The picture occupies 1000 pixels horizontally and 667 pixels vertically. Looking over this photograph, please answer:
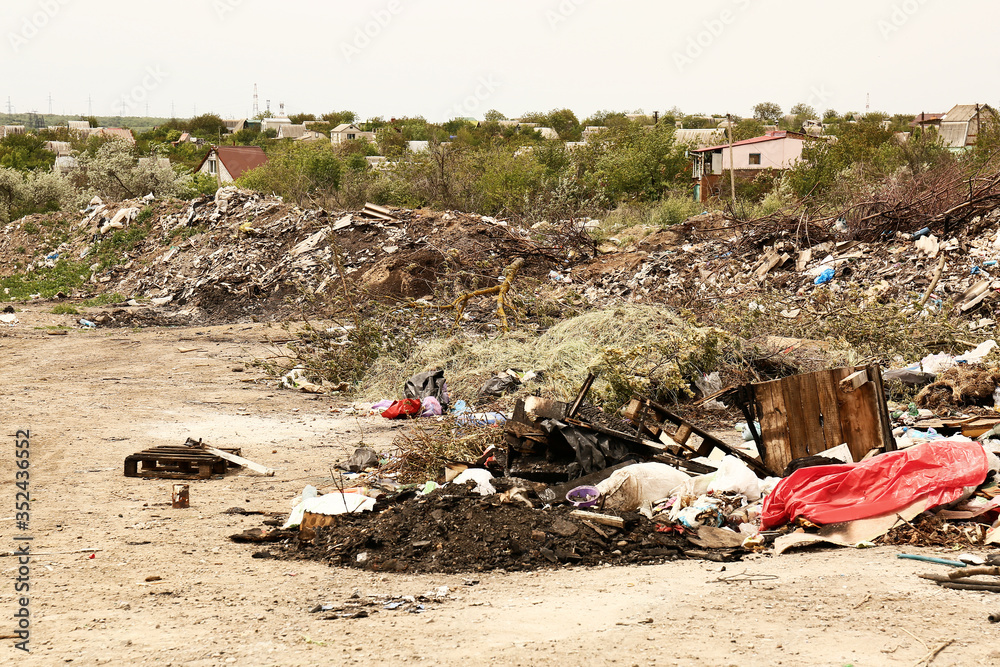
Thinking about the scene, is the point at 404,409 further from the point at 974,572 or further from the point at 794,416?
the point at 974,572

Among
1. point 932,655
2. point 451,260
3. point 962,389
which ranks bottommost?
point 932,655

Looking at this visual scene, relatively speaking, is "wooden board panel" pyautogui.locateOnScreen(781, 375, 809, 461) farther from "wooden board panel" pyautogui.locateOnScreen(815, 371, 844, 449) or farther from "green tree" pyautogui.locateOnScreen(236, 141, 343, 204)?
"green tree" pyautogui.locateOnScreen(236, 141, 343, 204)

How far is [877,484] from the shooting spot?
4414 millimetres

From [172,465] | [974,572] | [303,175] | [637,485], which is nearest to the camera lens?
[974,572]

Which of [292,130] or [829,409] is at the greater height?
[292,130]

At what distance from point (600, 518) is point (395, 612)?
4.60 feet

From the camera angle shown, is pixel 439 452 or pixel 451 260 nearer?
pixel 439 452

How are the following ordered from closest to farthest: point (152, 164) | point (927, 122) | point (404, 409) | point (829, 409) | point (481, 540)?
point (481, 540) < point (829, 409) < point (404, 409) < point (152, 164) < point (927, 122)

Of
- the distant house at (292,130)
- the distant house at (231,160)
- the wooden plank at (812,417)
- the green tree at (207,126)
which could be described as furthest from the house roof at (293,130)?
the wooden plank at (812,417)

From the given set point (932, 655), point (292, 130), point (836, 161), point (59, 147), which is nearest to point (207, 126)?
point (292, 130)

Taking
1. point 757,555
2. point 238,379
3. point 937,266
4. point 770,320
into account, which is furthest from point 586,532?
point 937,266

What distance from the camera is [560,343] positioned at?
8.65 metres

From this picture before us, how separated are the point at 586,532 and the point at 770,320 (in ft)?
18.3

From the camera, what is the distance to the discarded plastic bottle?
39.5ft
